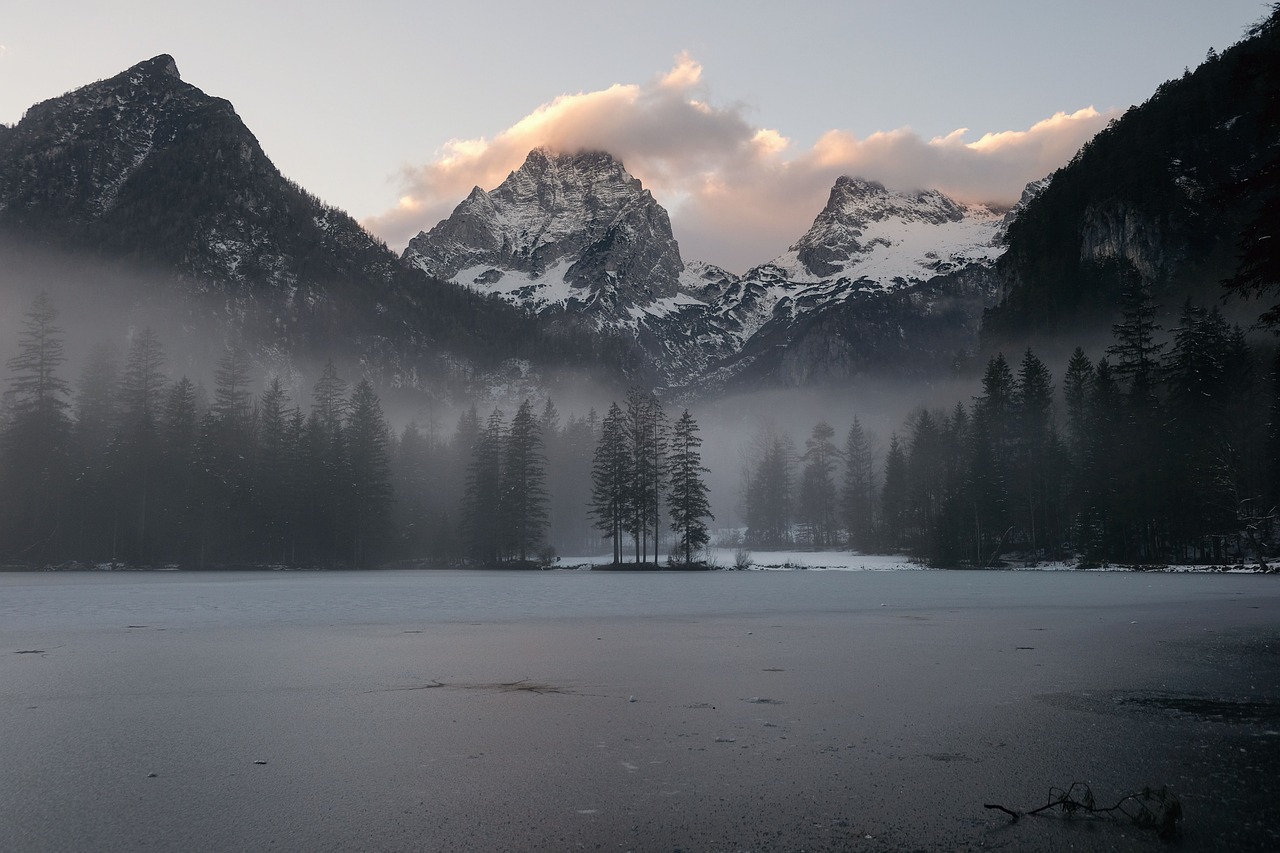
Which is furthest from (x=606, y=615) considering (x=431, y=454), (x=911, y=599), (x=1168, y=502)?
(x=431, y=454)

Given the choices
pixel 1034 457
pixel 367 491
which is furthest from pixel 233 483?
pixel 1034 457

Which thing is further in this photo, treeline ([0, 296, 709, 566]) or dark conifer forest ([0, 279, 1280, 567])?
treeline ([0, 296, 709, 566])

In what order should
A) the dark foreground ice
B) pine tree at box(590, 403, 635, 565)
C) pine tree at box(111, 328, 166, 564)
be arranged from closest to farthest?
the dark foreground ice → pine tree at box(111, 328, 166, 564) → pine tree at box(590, 403, 635, 565)

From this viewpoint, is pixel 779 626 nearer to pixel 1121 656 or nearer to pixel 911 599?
pixel 1121 656

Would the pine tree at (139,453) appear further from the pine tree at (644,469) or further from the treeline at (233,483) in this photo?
the pine tree at (644,469)

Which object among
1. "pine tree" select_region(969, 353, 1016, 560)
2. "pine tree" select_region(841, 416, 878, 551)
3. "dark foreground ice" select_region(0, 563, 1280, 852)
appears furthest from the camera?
"pine tree" select_region(841, 416, 878, 551)

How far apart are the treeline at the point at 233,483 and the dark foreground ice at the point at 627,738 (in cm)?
5136

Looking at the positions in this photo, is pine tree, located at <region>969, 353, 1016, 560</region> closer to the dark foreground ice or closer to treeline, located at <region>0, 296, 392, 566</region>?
treeline, located at <region>0, 296, 392, 566</region>

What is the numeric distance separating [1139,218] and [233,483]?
129788 millimetres

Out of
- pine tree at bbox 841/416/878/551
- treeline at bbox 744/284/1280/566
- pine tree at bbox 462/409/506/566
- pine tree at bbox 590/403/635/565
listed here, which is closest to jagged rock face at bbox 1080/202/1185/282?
treeline at bbox 744/284/1280/566

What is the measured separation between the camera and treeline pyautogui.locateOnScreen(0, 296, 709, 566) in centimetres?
5731

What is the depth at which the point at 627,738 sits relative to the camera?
6.72 meters

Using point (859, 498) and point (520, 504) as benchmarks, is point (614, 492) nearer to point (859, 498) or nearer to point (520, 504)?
point (520, 504)

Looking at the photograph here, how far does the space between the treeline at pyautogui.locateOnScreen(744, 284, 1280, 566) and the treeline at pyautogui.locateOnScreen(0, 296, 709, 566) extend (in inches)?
955
